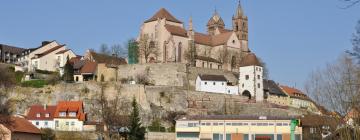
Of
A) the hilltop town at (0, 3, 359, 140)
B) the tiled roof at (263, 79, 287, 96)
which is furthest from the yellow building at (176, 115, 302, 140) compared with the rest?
the tiled roof at (263, 79, 287, 96)

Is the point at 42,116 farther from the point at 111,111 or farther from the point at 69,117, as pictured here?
the point at 111,111

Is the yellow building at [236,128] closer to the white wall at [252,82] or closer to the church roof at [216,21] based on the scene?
the white wall at [252,82]

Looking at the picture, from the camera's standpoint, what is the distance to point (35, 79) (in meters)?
81.9

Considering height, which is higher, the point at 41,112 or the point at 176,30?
the point at 176,30

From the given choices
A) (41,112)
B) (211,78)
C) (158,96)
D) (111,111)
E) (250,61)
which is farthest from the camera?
(250,61)

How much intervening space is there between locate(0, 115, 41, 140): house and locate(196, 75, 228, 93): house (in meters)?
28.9

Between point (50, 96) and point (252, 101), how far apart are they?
85.2ft

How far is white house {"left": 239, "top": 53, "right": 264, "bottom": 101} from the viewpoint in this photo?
86312 millimetres

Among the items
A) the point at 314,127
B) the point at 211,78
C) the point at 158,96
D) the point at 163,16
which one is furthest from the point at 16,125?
the point at 163,16

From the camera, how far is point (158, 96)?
78.1 meters

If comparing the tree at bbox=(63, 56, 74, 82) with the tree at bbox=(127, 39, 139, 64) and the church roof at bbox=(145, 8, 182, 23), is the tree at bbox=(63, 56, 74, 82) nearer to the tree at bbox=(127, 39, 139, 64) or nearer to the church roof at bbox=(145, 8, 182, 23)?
the tree at bbox=(127, 39, 139, 64)

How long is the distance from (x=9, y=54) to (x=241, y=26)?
1514 inches

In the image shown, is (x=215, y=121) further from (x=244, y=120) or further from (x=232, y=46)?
(x=232, y=46)

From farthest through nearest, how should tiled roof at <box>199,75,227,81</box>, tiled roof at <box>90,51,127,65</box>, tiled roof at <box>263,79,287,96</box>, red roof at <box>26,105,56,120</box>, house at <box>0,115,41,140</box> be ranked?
tiled roof at <box>263,79,287,96</box> < tiled roof at <box>90,51,127,65</box> < tiled roof at <box>199,75,227,81</box> < red roof at <box>26,105,56,120</box> < house at <box>0,115,41,140</box>
